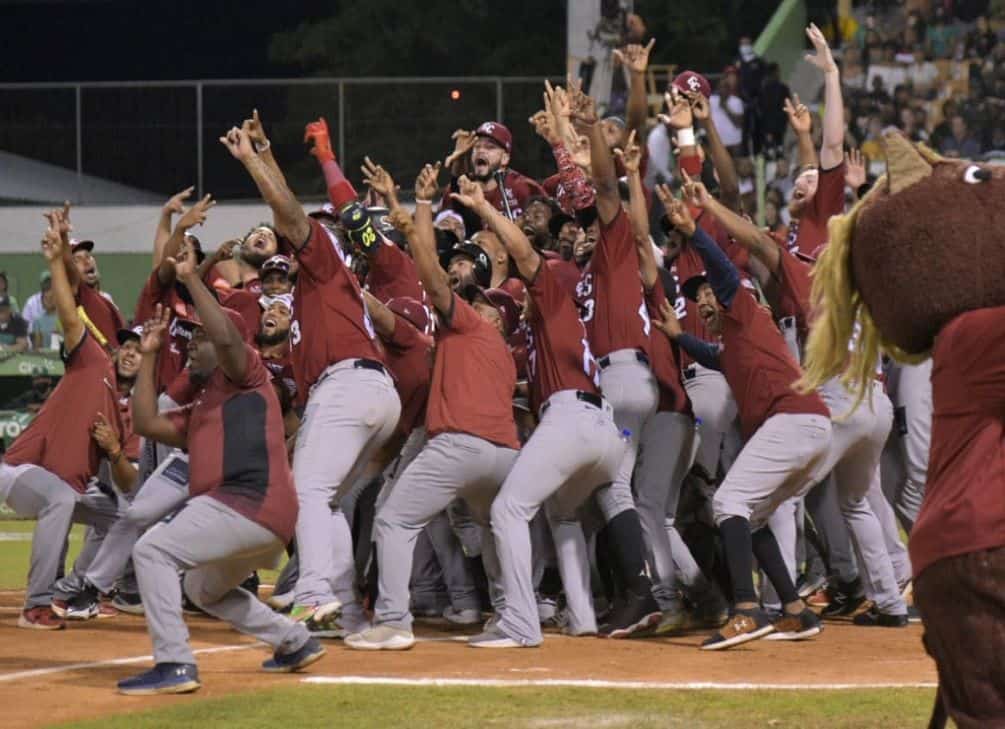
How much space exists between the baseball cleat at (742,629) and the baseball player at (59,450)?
370cm

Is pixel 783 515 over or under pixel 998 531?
under

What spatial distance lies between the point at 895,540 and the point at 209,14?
27.1 m

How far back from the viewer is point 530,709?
744cm

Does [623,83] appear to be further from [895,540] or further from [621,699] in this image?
[621,699]

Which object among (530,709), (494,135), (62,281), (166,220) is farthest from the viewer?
(494,135)

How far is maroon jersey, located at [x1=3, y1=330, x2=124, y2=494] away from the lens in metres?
10.5

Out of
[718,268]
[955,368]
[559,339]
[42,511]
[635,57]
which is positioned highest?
[635,57]

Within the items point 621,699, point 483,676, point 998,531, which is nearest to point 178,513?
point 483,676

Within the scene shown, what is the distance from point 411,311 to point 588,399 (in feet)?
4.46

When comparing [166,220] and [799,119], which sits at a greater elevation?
[799,119]

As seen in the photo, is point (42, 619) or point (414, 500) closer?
point (414, 500)

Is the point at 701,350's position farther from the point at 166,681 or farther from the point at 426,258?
the point at 166,681

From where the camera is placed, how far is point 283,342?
35.0ft

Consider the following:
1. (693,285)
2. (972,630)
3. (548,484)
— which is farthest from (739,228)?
(972,630)
